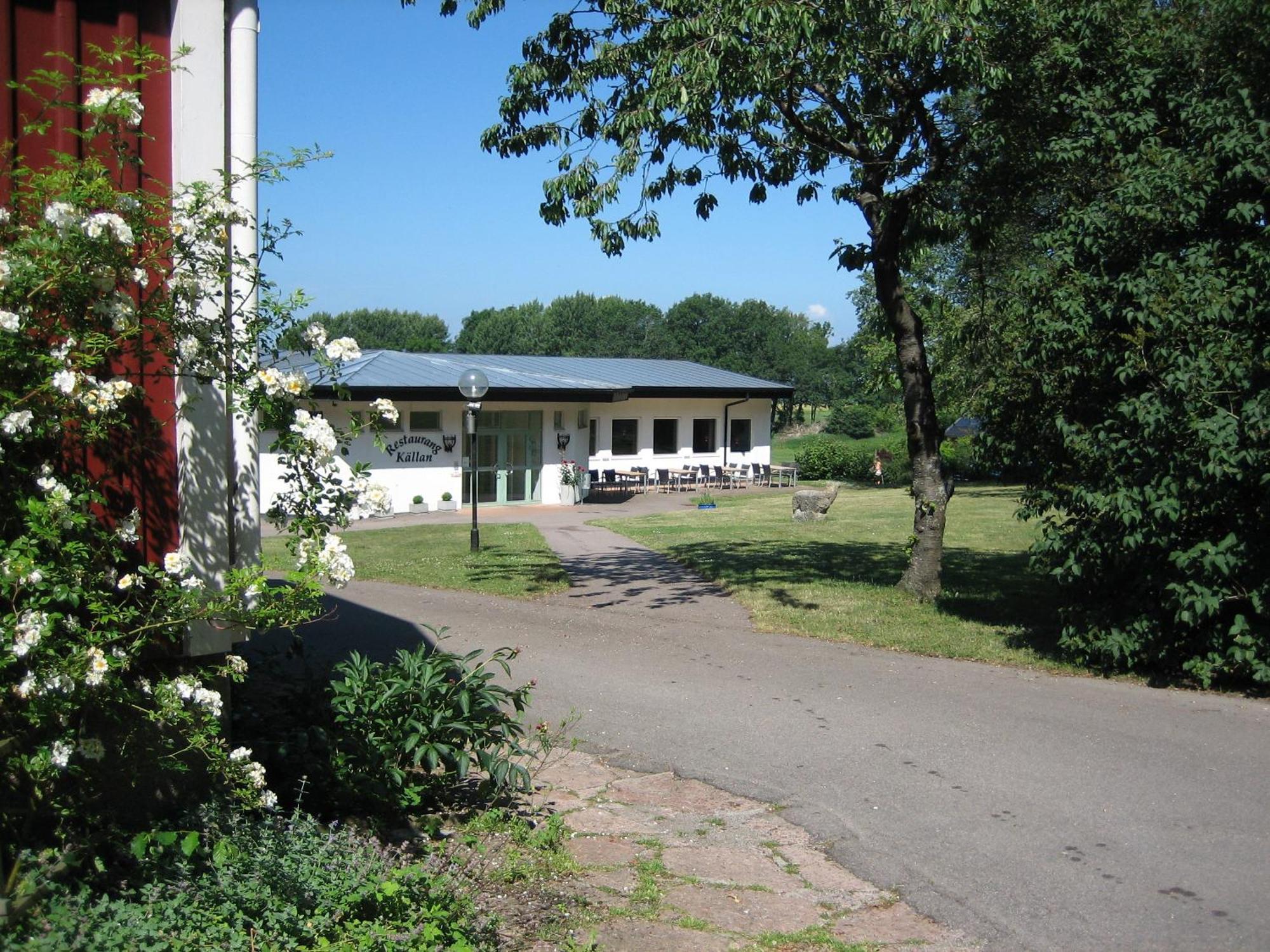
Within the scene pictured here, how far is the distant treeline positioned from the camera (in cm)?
9806

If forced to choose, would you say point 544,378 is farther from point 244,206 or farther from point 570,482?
point 244,206

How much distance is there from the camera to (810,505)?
2578cm

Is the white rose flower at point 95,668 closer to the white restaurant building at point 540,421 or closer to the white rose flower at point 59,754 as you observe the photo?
the white rose flower at point 59,754

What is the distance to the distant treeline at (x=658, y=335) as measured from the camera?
98062mm

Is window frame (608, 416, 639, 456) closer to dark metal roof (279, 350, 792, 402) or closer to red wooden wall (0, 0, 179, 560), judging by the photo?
dark metal roof (279, 350, 792, 402)

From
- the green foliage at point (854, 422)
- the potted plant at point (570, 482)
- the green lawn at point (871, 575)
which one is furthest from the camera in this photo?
the green foliage at point (854, 422)

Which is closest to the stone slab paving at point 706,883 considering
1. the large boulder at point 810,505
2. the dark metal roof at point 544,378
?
the dark metal roof at point 544,378

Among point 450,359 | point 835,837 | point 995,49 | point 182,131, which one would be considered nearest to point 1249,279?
point 995,49

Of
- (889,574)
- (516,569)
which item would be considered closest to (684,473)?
(516,569)

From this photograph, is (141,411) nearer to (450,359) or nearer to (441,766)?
(441,766)

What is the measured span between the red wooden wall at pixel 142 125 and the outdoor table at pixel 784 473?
3433 centimetres

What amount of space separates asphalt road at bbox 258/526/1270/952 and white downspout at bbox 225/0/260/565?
3.09 metres

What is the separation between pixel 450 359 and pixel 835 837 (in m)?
30.7

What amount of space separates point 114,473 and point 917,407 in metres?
10.2
